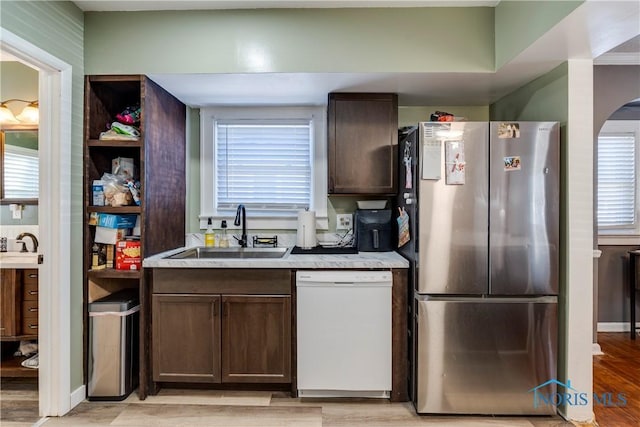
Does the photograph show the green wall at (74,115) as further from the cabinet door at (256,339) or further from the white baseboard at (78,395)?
the cabinet door at (256,339)

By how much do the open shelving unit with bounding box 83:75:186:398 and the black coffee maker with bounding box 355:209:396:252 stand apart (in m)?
1.42

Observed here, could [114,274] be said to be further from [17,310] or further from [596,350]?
[596,350]

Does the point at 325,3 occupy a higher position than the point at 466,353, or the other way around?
the point at 325,3

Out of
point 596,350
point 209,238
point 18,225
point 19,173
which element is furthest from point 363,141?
point 18,225

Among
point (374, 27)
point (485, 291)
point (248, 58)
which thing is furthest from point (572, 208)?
point (248, 58)

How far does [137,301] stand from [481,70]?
2.66 m

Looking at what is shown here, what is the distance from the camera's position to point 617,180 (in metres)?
3.56

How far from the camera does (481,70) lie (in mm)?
2125

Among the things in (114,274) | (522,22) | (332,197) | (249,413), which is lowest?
(249,413)

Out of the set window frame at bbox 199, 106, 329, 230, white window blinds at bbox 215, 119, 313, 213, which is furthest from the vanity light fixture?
white window blinds at bbox 215, 119, 313, 213

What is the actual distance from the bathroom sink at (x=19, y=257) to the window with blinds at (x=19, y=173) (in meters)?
0.45

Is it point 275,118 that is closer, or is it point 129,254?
point 129,254

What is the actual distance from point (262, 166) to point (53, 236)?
1.50 m

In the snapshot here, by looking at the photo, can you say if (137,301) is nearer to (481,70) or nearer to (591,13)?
(481,70)
